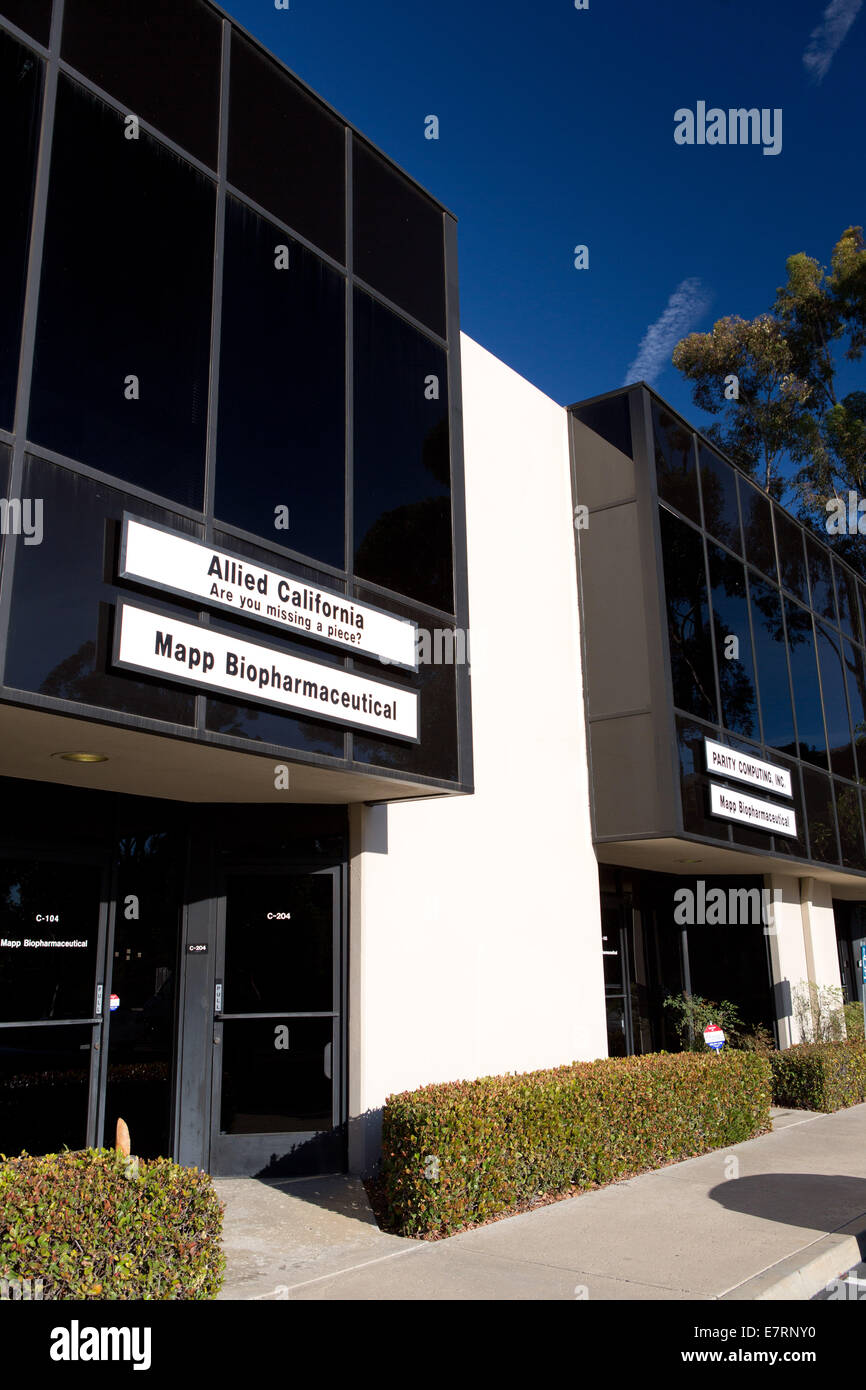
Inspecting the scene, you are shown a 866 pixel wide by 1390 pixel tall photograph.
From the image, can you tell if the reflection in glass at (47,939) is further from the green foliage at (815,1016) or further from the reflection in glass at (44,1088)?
the green foliage at (815,1016)

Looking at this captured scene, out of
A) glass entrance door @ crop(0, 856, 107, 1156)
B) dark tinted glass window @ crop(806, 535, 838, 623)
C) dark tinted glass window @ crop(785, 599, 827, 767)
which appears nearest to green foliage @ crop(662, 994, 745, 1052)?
dark tinted glass window @ crop(785, 599, 827, 767)

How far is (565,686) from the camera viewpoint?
12062 mm

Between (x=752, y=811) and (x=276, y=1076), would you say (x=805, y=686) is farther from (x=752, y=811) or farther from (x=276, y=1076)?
(x=276, y=1076)

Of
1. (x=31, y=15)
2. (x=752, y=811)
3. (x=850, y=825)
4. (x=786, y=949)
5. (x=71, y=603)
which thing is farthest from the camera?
(x=850, y=825)

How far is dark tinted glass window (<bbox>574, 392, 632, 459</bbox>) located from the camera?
12.9 metres

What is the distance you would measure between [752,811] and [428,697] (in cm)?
669

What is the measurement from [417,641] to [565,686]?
4.25m

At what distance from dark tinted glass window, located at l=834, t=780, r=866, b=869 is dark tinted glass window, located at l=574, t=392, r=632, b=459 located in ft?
23.4

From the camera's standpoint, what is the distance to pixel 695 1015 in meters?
13.9

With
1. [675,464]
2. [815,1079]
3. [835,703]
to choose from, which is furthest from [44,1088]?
[835,703]

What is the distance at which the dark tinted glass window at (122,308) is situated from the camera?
588 cm

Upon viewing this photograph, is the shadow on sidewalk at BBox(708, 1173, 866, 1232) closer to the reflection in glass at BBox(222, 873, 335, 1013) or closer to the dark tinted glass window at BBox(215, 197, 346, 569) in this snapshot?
the reflection in glass at BBox(222, 873, 335, 1013)
